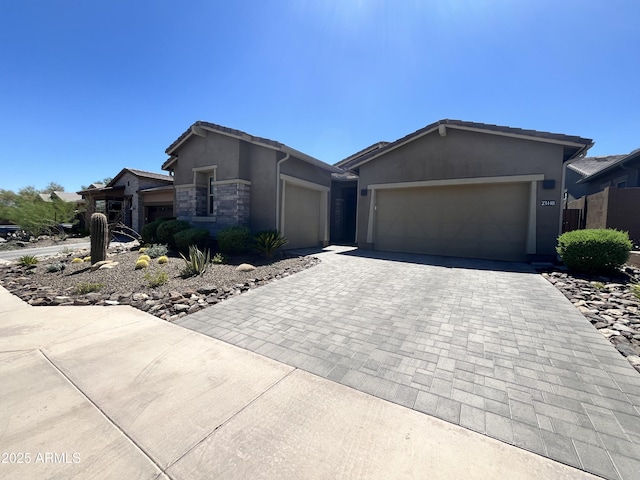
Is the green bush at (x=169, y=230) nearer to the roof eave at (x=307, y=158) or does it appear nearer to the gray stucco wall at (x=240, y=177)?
the gray stucco wall at (x=240, y=177)

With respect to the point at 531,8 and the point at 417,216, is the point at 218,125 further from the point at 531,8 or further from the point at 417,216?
the point at 531,8

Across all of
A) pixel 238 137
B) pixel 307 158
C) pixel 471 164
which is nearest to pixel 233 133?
pixel 238 137

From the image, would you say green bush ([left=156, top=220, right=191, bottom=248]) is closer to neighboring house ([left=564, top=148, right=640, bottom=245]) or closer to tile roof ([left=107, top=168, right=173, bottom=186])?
tile roof ([left=107, top=168, right=173, bottom=186])

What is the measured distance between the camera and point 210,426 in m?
2.16

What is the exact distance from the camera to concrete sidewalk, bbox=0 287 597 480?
5.85ft

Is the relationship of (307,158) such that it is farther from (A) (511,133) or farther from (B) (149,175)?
(B) (149,175)

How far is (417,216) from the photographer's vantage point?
1123cm

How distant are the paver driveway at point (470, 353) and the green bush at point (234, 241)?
13.2 feet

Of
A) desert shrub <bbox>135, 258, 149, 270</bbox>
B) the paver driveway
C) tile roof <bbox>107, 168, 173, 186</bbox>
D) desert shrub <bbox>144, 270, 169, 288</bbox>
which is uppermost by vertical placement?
tile roof <bbox>107, 168, 173, 186</bbox>

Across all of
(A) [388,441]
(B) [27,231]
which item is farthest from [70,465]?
(B) [27,231]

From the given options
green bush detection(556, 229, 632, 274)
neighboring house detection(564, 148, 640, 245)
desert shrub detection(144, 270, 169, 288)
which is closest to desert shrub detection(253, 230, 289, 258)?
desert shrub detection(144, 270, 169, 288)

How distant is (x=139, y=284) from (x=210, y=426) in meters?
5.32

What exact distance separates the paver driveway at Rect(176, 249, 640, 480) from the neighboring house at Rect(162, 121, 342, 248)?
5.66 metres

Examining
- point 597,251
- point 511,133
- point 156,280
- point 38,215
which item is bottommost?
point 156,280
